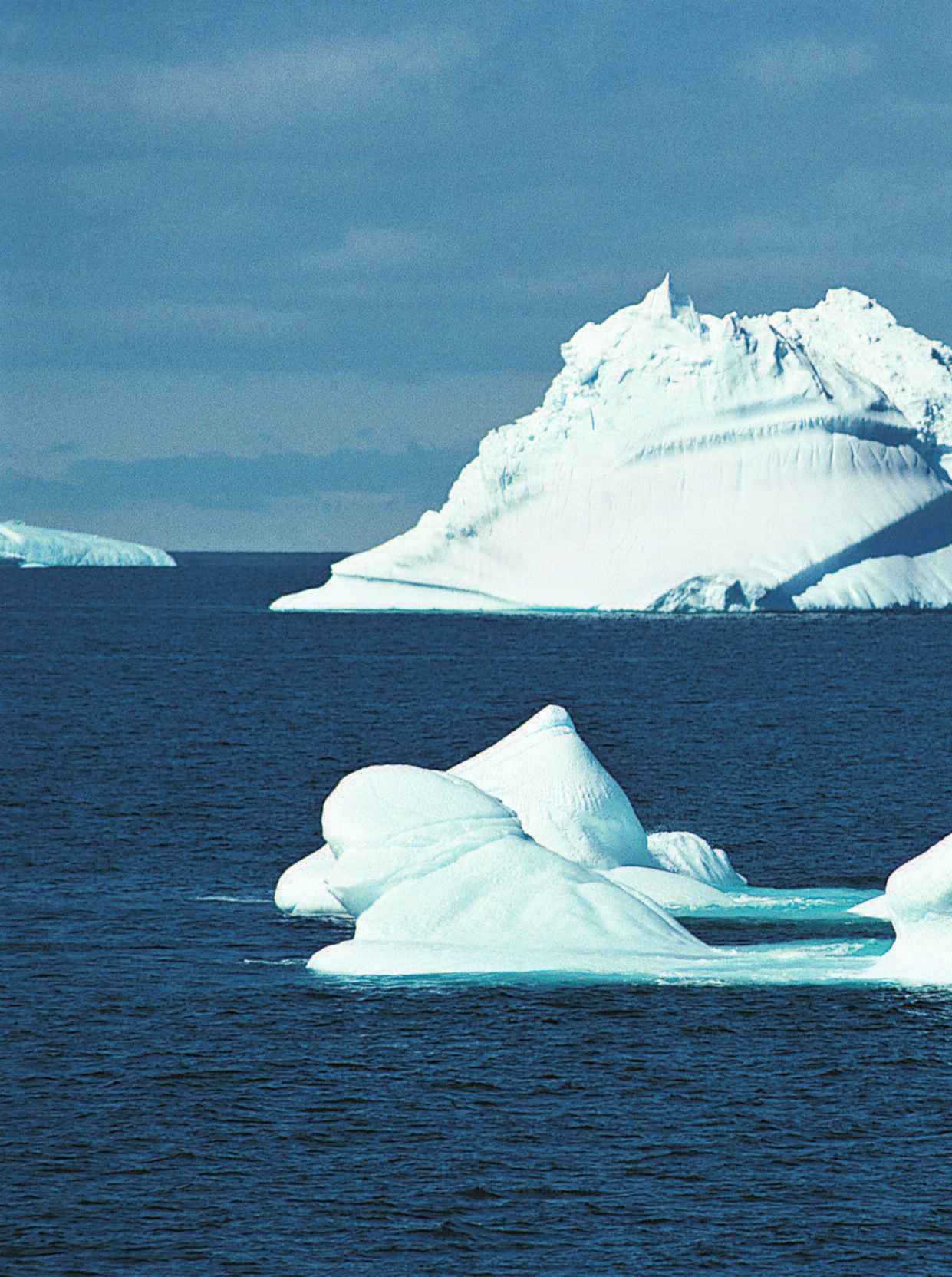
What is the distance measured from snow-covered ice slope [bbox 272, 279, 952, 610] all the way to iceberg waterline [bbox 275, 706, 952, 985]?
6437 centimetres

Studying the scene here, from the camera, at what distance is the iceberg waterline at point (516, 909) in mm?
22734

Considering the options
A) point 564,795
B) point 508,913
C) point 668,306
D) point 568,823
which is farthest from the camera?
point 668,306

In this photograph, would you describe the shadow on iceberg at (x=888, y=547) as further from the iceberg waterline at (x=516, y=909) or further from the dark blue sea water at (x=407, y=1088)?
the iceberg waterline at (x=516, y=909)

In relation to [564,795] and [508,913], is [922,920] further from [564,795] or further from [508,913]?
[564,795]

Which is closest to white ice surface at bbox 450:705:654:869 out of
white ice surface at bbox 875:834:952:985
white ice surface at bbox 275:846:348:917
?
white ice surface at bbox 275:846:348:917

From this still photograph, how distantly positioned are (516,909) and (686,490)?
231 ft

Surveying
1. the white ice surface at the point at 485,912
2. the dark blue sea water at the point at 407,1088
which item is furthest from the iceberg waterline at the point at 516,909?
the dark blue sea water at the point at 407,1088

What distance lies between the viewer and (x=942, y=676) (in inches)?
2751

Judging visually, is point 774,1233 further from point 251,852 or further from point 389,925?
point 251,852

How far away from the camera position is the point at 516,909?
23719mm

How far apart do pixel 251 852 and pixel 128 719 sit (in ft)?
78.3

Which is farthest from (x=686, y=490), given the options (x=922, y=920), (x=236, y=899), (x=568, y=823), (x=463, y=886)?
(x=922, y=920)

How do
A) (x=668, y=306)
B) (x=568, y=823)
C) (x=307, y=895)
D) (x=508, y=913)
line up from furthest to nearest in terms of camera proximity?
(x=668, y=306) → (x=568, y=823) → (x=307, y=895) → (x=508, y=913)

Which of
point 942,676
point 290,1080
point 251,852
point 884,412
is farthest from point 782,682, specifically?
point 290,1080
